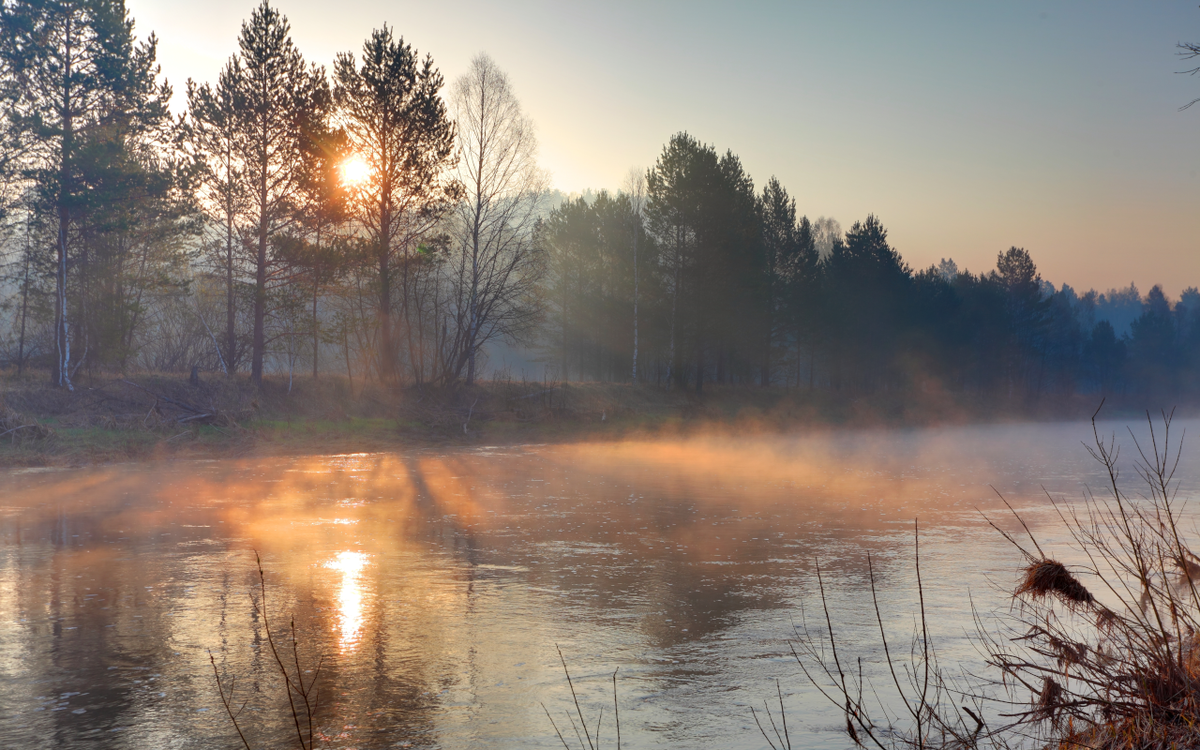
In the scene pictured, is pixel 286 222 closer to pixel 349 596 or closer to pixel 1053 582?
pixel 349 596

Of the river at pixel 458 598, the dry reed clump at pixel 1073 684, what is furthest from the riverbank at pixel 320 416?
the dry reed clump at pixel 1073 684

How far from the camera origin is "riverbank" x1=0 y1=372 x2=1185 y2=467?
22.8 m

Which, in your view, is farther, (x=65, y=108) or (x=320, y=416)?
(x=320, y=416)

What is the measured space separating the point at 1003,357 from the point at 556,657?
258 feet

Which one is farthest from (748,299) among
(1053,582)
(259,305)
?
(1053,582)

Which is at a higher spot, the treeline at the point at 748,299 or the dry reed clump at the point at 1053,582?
the treeline at the point at 748,299

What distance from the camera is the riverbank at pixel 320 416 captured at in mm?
22781

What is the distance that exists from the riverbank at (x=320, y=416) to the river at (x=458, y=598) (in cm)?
433

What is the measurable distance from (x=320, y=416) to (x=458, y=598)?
22.6 meters

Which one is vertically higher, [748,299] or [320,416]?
[748,299]

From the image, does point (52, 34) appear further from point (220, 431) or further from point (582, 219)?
point (582, 219)

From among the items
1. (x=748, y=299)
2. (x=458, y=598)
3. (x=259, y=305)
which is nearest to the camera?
(x=458, y=598)

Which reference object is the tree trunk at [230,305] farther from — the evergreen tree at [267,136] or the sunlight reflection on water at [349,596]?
the sunlight reflection on water at [349,596]

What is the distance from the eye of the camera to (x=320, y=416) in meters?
29.8
